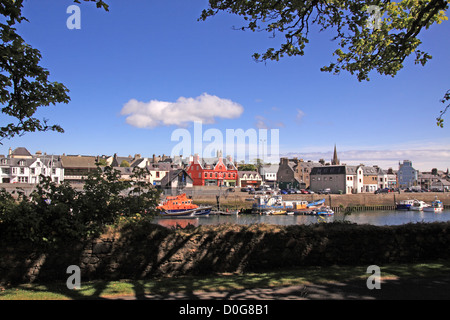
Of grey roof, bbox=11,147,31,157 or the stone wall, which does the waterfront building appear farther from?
the stone wall

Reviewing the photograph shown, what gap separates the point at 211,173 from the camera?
4013 inches

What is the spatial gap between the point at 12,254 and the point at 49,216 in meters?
1.25

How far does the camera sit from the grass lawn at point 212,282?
25.6 feet

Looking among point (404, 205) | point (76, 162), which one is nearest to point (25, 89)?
point (404, 205)

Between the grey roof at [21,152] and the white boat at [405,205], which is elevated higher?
the grey roof at [21,152]

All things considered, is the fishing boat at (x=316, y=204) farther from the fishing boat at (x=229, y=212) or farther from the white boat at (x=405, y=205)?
the white boat at (x=405, y=205)

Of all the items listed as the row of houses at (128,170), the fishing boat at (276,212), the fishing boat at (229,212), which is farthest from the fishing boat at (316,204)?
the row of houses at (128,170)

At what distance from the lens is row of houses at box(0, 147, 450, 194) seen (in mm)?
82500

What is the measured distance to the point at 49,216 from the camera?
9242mm

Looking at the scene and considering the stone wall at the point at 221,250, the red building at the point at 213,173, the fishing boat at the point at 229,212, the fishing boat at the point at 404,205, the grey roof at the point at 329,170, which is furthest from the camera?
the grey roof at the point at 329,170

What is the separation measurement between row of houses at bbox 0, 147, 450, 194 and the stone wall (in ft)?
245

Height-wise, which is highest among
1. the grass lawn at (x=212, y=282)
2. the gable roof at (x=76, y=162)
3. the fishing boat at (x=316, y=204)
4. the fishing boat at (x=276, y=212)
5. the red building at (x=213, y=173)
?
the gable roof at (x=76, y=162)
